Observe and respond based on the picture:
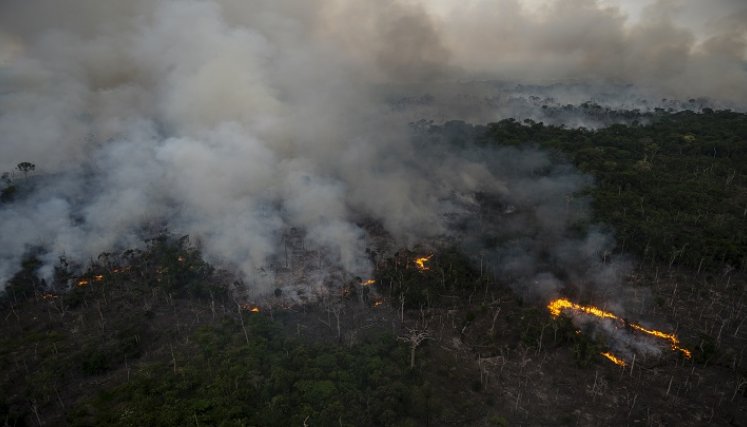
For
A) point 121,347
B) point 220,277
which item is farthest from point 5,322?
point 220,277

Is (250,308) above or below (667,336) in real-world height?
above

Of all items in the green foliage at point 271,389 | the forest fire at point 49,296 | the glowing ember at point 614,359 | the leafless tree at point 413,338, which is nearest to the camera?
the green foliage at point 271,389

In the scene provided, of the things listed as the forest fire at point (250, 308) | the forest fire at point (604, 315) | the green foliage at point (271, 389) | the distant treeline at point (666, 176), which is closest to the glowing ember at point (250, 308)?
the forest fire at point (250, 308)

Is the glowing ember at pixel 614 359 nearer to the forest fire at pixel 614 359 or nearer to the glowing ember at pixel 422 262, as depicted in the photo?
the forest fire at pixel 614 359

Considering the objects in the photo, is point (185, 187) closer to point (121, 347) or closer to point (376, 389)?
point (121, 347)

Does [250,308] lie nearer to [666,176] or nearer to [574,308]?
[574,308]

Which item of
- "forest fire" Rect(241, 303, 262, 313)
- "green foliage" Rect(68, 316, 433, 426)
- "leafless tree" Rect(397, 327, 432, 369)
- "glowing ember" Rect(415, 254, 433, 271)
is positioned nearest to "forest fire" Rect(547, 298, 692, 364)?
"leafless tree" Rect(397, 327, 432, 369)

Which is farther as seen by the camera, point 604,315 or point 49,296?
point 49,296

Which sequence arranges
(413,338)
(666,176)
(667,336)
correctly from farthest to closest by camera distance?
(666,176), (667,336), (413,338)

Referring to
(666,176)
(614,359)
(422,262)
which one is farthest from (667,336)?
(666,176)
